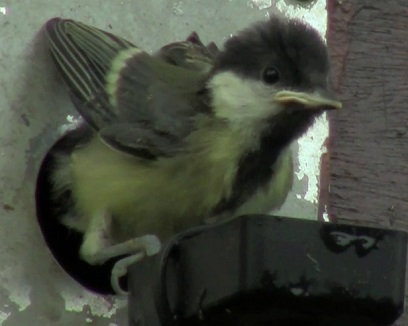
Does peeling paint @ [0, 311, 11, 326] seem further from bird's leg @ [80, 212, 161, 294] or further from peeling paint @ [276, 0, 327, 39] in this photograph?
peeling paint @ [276, 0, 327, 39]

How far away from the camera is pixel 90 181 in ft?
7.07

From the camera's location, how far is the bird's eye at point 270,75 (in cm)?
207

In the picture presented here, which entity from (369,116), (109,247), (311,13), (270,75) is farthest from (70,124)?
(369,116)

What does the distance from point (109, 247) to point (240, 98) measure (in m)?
0.28

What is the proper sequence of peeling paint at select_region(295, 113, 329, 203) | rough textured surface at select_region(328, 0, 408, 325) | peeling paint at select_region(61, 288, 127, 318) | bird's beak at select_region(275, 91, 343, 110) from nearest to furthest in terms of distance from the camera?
bird's beak at select_region(275, 91, 343, 110) → peeling paint at select_region(61, 288, 127, 318) → peeling paint at select_region(295, 113, 329, 203) → rough textured surface at select_region(328, 0, 408, 325)

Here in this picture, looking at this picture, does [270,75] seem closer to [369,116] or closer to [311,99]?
[311,99]

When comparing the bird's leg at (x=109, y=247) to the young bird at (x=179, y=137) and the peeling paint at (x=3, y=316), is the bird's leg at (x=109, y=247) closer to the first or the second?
the young bird at (x=179, y=137)

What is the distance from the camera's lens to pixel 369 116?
2.49 m

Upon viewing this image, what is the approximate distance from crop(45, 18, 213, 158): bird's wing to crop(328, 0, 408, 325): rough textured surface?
0.31 metres

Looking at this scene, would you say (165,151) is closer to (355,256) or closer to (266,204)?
(266,204)

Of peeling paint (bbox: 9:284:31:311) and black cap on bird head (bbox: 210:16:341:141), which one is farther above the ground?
black cap on bird head (bbox: 210:16:341:141)

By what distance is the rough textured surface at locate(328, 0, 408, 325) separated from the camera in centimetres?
245

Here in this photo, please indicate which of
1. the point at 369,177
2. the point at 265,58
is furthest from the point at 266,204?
the point at 369,177

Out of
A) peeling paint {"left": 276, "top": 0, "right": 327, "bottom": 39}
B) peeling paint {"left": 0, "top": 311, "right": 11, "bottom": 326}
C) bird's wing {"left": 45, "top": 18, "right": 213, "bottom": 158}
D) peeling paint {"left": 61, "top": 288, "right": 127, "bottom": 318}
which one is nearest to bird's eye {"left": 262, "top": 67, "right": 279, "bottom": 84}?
bird's wing {"left": 45, "top": 18, "right": 213, "bottom": 158}
